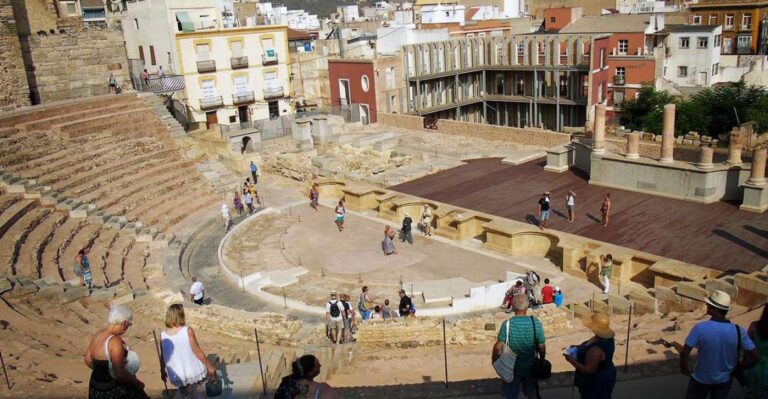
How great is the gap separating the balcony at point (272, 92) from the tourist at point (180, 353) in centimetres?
3724

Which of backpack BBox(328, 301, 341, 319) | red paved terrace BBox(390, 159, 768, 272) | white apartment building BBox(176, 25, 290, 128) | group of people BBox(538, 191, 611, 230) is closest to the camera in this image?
backpack BBox(328, 301, 341, 319)

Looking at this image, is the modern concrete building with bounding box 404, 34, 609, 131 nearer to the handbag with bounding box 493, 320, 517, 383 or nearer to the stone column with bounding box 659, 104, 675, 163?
the stone column with bounding box 659, 104, 675, 163

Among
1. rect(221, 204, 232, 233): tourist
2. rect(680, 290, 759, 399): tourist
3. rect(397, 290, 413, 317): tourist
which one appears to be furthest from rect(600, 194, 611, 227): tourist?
rect(680, 290, 759, 399): tourist

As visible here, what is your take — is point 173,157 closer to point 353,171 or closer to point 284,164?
point 284,164

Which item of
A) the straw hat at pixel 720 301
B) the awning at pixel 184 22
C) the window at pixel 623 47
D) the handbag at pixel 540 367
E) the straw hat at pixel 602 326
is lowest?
the handbag at pixel 540 367

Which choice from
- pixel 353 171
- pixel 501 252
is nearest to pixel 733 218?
pixel 501 252

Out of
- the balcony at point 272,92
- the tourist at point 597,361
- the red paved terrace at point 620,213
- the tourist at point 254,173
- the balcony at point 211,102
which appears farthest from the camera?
the balcony at point 272,92

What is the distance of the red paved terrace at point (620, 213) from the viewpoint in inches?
762

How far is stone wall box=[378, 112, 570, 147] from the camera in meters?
32.4

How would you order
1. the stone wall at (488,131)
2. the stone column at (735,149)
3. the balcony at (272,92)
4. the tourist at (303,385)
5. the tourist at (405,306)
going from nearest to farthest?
the tourist at (303,385)
the tourist at (405,306)
the stone column at (735,149)
the stone wall at (488,131)
the balcony at (272,92)

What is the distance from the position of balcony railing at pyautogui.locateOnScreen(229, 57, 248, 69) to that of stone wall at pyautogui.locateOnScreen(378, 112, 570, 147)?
947 cm

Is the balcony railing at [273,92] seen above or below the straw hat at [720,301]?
below

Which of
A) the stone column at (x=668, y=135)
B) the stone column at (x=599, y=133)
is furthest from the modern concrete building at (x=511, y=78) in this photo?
the stone column at (x=668, y=135)

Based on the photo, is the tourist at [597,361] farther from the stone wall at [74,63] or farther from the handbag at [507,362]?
the stone wall at [74,63]
